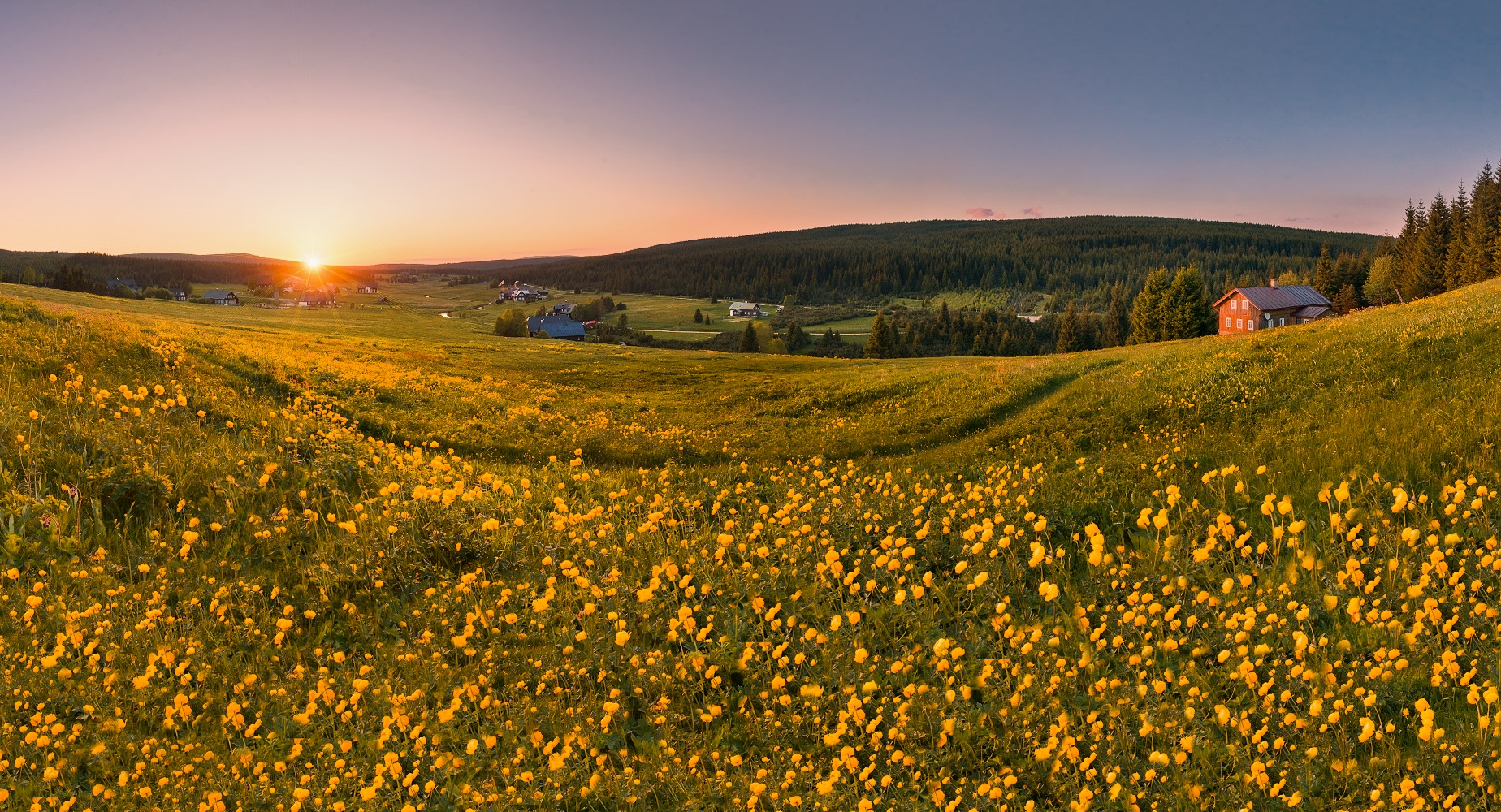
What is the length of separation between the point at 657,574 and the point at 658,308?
196 m

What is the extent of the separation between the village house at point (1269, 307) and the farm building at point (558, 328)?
98.6 metres

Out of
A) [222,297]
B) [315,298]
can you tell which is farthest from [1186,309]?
[222,297]

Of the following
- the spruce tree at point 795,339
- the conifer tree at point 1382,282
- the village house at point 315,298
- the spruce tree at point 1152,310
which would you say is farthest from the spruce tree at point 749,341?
the conifer tree at point 1382,282

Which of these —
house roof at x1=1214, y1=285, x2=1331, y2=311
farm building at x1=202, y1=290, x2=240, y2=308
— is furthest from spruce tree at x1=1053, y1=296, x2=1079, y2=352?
farm building at x1=202, y1=290, x2=240, y2=308

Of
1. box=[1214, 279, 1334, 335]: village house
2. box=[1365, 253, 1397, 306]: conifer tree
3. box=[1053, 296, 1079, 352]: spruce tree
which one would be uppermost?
box=[1365, 253, 1397, 306]: conifer tree

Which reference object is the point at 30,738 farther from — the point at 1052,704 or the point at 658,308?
the point at 658,308

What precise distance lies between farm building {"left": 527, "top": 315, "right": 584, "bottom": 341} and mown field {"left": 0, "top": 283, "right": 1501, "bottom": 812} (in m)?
114

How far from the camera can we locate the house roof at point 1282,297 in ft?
316

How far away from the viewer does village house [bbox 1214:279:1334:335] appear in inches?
3775

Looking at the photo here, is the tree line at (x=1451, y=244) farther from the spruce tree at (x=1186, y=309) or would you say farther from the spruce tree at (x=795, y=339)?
the spruce tree at (x=795, y=339)

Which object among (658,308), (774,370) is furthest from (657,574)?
(658,308)

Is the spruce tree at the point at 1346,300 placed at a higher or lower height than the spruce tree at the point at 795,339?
higher

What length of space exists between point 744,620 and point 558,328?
4887 inches

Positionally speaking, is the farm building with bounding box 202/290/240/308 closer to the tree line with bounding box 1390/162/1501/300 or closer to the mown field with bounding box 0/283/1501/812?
the mown field with bounding box 0/283/1501/812
